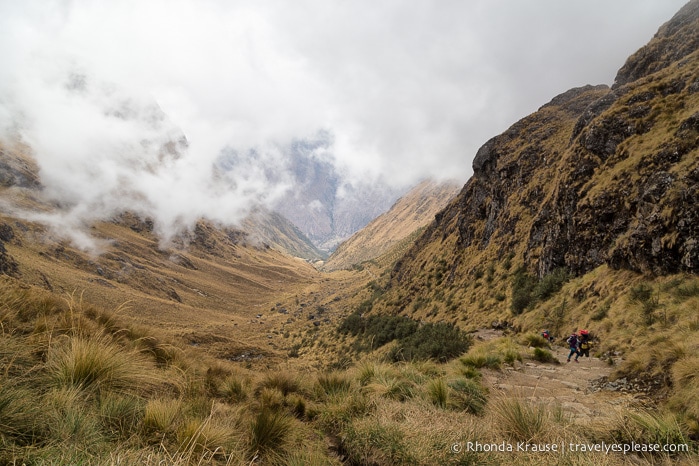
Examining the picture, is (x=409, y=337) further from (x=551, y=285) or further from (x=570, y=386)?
(x=570, y=386)

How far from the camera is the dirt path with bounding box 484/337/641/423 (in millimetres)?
5891

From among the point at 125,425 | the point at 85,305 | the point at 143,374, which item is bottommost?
the point at 125,425

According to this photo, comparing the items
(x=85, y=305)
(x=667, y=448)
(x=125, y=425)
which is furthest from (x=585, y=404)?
(x=85, y=305)

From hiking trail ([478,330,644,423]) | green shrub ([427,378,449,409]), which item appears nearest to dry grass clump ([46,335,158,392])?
green shrub ([427,378,449,409])

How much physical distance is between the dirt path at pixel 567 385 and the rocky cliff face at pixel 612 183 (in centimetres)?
617

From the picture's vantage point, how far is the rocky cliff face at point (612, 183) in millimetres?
13562

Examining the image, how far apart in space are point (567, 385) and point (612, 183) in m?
15.8

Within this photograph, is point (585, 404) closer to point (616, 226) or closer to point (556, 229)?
point (616, 226)

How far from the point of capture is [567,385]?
850 cm

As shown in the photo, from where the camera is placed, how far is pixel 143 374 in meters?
4.25

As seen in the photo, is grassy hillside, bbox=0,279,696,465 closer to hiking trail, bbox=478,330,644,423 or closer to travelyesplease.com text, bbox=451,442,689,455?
travelyesplease.com text, bbox=451,442,689,455

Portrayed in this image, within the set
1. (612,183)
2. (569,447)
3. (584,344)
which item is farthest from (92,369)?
(612,183)

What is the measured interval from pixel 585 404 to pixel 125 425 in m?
8.15

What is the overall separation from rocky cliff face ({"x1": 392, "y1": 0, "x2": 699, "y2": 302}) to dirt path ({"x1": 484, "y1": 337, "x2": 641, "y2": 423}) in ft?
20.3
